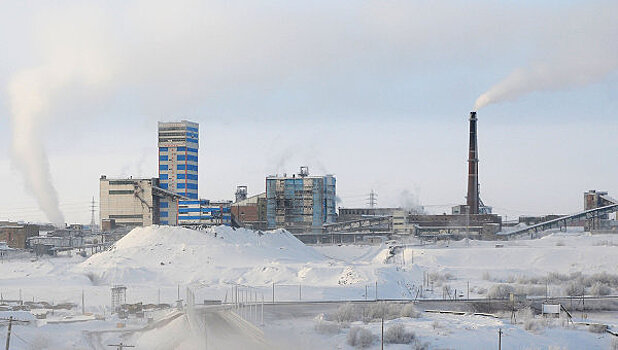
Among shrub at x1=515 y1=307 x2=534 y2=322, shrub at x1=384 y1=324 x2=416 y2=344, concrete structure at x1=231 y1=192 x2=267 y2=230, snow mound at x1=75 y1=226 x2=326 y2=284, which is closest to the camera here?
shrub at x1=384 y1=324 x2=416 y2=344

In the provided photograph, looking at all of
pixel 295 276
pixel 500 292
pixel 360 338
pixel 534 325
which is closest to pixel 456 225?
pixel 295 276

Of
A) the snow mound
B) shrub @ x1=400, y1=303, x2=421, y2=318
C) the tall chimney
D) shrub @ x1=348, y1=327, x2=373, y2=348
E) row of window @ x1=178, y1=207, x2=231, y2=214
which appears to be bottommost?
shrub @ x1=348, y1=327, x2=373, y2=348

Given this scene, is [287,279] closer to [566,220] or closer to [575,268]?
[575,268]

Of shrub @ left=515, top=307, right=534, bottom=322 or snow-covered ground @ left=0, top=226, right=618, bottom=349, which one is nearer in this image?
snow-covered ground @ left=0, top=226, right=618, bottom=349

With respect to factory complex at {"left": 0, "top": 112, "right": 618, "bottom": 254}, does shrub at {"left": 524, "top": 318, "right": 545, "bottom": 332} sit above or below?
below

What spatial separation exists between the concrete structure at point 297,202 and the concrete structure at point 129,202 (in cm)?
1835

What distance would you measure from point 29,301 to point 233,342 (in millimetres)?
23794

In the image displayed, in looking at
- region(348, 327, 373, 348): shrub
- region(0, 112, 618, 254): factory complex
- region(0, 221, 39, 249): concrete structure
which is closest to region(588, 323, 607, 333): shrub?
region(348, 327, 373, 348): shrub

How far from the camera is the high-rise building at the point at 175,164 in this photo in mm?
100875

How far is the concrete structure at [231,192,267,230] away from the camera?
11412 cm

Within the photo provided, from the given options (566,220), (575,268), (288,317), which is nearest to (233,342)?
(288,317)

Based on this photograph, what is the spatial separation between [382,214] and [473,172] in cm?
Answer: 2194

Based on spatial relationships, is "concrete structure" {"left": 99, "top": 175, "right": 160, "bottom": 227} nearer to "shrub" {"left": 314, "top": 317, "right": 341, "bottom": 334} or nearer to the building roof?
the building roof

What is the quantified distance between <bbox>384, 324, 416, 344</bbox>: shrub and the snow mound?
2659cm
